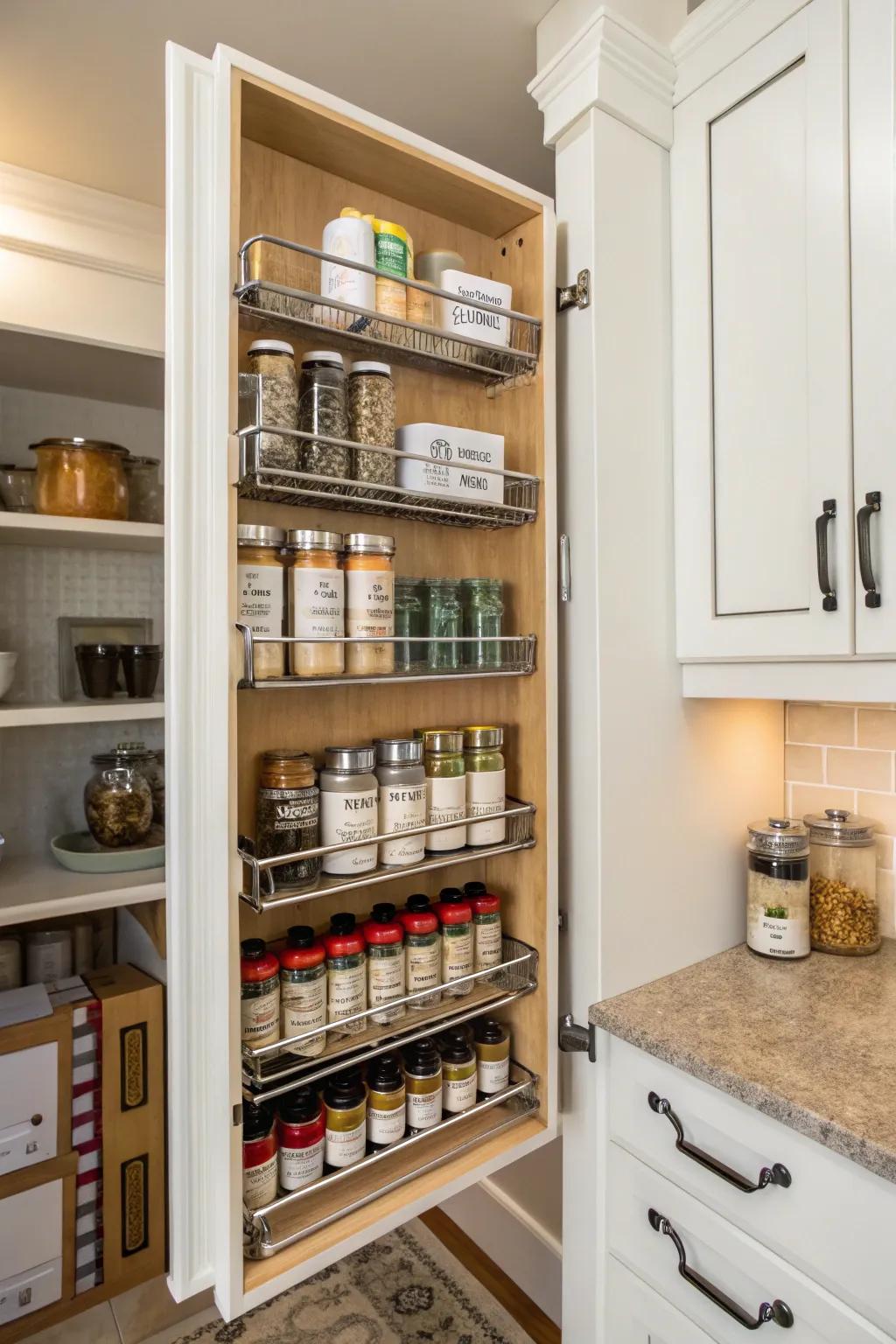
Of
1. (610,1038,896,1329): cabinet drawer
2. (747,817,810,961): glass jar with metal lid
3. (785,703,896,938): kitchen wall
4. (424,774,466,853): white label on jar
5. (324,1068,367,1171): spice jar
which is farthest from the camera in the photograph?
(785,703,896,938): kitchen wall

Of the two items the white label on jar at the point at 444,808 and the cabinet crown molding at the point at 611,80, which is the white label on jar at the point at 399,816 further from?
the cabinet crown molding at the point at 611,80

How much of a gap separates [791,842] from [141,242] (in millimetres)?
2063

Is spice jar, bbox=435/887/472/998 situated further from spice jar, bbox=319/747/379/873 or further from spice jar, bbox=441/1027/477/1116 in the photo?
spice jar, bbox=319/747/379/873

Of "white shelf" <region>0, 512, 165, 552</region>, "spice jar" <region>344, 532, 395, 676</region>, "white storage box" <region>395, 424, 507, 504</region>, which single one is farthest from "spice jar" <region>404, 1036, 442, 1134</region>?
"white shelf" <region>0, 512, 165, 552</region>

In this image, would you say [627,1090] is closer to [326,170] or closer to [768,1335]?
[768,1335]

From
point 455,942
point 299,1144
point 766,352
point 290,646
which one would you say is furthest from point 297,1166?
point 766,352

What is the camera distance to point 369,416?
107 centimetres

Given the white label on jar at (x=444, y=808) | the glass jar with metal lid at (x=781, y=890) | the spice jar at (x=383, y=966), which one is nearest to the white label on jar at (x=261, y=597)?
the white label on jar at (x=444, y=808)

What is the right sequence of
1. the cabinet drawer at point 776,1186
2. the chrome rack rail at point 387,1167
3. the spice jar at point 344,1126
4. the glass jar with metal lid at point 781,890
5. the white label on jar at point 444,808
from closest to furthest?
the cabinet drawer at point 776,1186, the chrome rack rail at point 387,1167, the spice jar at point 344,1126, the white label on jar at point 444,808, the glass jar with metal lid at point 781,890

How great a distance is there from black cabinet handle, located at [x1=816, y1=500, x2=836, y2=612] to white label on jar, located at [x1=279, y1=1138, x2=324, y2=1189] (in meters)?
1.05

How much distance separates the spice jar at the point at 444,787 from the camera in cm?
118

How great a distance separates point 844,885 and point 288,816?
41.3 inches

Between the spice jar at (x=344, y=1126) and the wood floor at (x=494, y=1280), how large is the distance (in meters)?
1.03

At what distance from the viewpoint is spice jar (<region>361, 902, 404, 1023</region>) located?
1109mm
